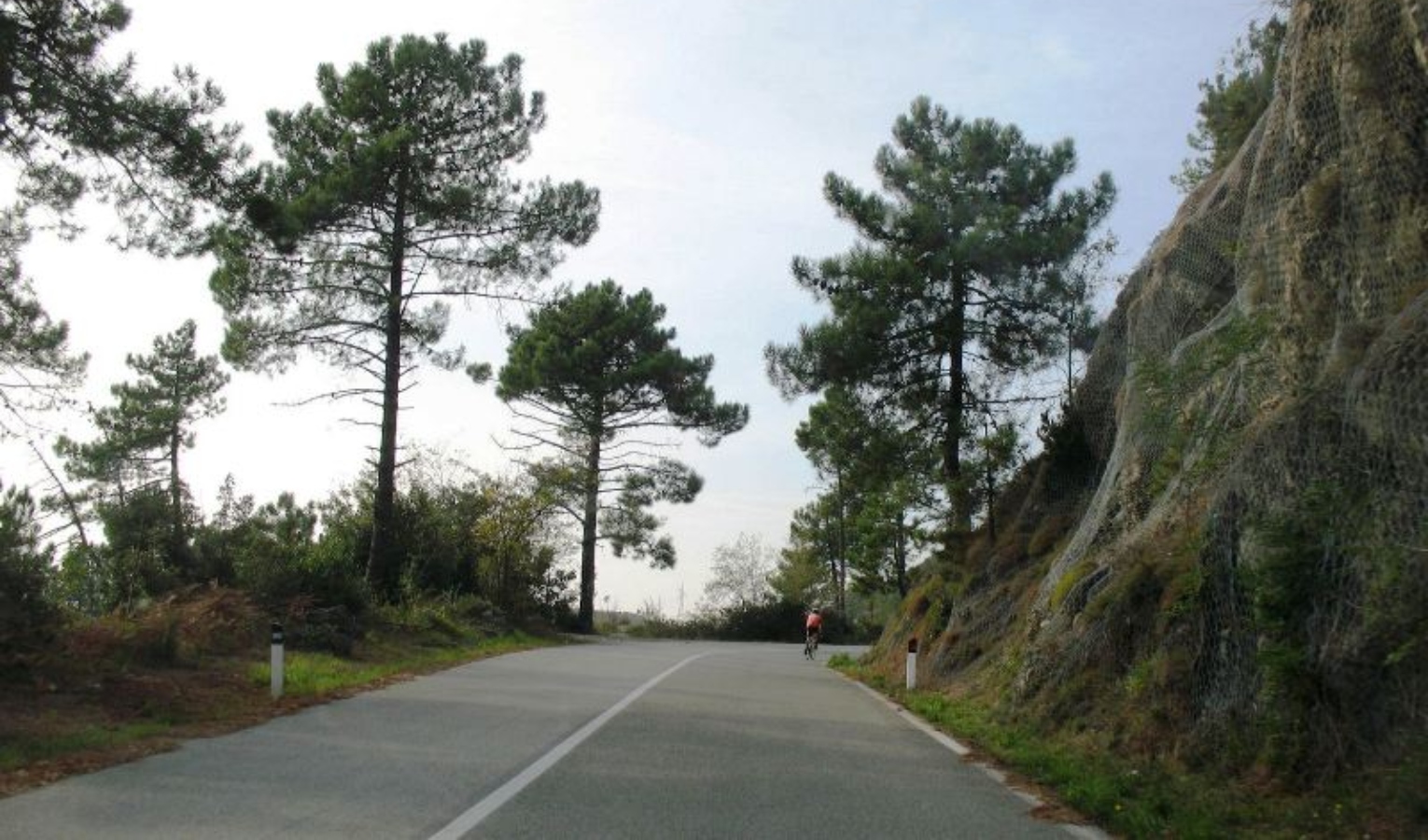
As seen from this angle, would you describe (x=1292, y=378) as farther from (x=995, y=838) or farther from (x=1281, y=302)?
(x=995, y=838)

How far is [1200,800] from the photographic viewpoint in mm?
7711

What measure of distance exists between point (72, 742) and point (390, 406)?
54.6 feet

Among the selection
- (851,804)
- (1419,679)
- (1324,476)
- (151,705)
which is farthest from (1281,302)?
(151,705)

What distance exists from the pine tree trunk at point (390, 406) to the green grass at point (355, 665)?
300cm

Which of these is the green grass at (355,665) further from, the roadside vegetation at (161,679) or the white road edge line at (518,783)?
the white road edge line at (518,783)

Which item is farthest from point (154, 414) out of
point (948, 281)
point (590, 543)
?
point (948, 281)

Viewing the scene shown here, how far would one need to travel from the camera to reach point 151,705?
40.8 feet

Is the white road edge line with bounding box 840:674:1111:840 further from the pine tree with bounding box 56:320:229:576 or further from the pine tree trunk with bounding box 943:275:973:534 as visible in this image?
the pine tree with bounding box 56:320:229:576

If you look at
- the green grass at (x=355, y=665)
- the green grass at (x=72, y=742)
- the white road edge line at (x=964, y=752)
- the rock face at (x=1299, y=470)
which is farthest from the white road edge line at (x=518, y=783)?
the rock face at (x=1299, y=470)

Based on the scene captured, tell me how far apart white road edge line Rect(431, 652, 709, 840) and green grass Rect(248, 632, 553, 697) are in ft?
14.5

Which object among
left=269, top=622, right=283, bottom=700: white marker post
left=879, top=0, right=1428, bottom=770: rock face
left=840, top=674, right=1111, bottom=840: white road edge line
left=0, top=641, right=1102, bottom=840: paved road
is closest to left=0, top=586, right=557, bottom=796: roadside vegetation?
left=269, top=622, right=283, bottom=700: white marker post

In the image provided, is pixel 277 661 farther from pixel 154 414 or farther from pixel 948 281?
pixel 154 414

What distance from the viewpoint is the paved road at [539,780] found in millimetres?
7109

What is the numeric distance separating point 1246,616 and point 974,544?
46.3 ft
